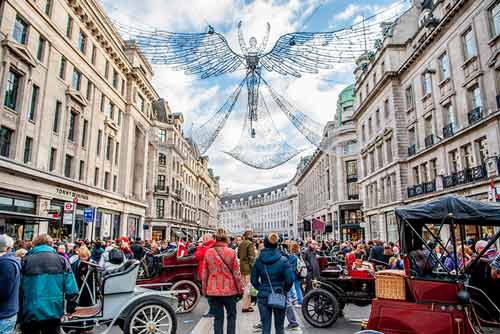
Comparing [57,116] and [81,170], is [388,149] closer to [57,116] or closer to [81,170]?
[81,170]

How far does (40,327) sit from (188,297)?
5.25 meters

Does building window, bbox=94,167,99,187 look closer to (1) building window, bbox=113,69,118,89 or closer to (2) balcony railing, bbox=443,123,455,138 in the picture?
(1) building window, bbox=113,69,118,89

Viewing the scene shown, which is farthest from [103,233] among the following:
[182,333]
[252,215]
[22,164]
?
[252,215]

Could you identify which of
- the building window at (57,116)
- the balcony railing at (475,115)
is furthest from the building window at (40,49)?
the balcony railing at (475,115)

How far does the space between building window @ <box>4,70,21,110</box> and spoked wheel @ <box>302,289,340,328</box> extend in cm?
1903

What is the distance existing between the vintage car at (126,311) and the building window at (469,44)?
877 inches

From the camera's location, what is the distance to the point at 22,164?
62.6ft

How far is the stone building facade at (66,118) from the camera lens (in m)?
18.9

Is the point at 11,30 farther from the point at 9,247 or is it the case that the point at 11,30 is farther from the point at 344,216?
the point at 344,216

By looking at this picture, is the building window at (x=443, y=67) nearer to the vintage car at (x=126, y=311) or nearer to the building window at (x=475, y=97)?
the building window at (x=475, y=97)

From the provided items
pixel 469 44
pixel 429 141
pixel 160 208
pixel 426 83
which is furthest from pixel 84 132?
pixel 469 44

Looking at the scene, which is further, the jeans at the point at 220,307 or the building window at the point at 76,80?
the building window at the point at 76,80

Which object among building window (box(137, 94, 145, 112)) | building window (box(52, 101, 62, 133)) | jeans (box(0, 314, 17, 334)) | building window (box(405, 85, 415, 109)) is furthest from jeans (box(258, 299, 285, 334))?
building window (box(137, 94, 145, 112))

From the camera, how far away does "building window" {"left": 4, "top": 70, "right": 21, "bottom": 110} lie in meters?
18.9
